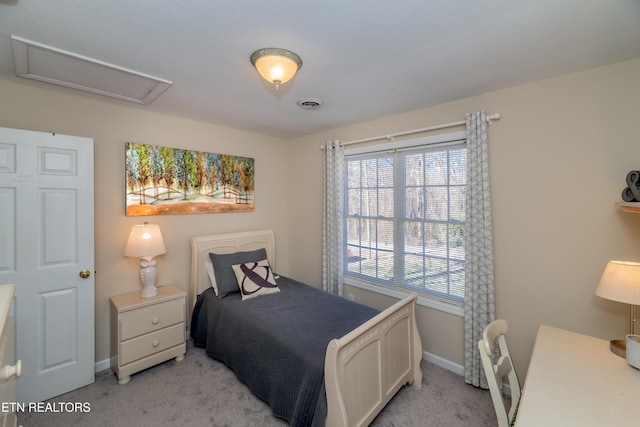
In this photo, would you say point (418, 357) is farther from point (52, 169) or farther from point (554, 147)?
point (52, 169)

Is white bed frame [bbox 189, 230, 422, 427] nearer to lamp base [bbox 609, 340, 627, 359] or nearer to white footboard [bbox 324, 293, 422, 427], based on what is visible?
white footboard [bbox 324, 293, 422, 427]

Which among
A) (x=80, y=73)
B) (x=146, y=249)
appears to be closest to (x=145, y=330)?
(x=146, y=249)

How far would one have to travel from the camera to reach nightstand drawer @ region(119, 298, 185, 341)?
2344 mm

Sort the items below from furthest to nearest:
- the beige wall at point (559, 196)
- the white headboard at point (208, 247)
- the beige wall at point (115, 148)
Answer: the white headboard at point (208, 247) < the beige wall at point (115, 148) < the beige wall at point (559, 196)

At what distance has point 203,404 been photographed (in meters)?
2.11

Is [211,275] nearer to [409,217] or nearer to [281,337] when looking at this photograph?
[281,337]

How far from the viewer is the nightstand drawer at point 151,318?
234cm

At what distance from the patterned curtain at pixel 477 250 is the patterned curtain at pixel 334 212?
1412mm

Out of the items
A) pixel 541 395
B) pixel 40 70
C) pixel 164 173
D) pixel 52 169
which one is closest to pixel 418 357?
pixel 541 395

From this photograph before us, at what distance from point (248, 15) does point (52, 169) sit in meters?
2.00

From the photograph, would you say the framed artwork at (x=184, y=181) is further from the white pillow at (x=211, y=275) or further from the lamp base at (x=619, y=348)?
the lamp base at (x=619, y=348)

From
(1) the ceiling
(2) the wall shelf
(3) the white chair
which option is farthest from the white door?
(2) the wall shelf

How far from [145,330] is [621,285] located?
3339 mm

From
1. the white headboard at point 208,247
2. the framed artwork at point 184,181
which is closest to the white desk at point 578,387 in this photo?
the white headboard at point 208,247
